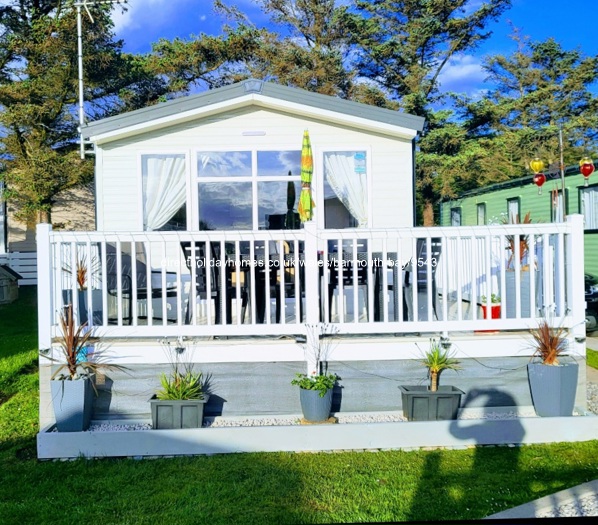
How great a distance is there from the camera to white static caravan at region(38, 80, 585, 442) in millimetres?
4188

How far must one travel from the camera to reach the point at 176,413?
12.7 ft

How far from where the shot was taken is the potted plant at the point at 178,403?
3.87 m

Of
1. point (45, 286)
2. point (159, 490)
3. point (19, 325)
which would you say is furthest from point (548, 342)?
point (19, 325)

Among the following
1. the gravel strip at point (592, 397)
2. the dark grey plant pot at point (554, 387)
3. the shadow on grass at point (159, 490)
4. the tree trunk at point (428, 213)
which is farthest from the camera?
the tree trunk at point (428, 213)

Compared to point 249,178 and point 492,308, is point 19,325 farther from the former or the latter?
point 492,308

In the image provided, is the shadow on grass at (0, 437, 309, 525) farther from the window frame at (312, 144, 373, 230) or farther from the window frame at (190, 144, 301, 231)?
the window frame at (312, 144, 373, 230)

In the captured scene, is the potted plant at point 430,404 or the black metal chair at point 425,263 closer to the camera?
the potted plant at point 430,404

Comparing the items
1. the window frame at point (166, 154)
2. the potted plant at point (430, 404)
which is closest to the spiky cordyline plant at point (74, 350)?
the potted plant at point (430, 404)

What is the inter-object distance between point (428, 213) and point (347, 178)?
1343cm

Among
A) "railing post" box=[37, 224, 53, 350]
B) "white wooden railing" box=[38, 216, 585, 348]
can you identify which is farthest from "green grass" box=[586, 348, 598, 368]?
"railing post" box=[37, 224, 53, 350]

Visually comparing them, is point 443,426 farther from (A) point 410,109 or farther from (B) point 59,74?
(A) point 410,109

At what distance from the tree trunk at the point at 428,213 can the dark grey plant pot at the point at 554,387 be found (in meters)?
16.0

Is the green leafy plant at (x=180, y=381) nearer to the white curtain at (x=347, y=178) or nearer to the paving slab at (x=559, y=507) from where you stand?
the paving slab at (x=559, y=507)

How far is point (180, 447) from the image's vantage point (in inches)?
149
